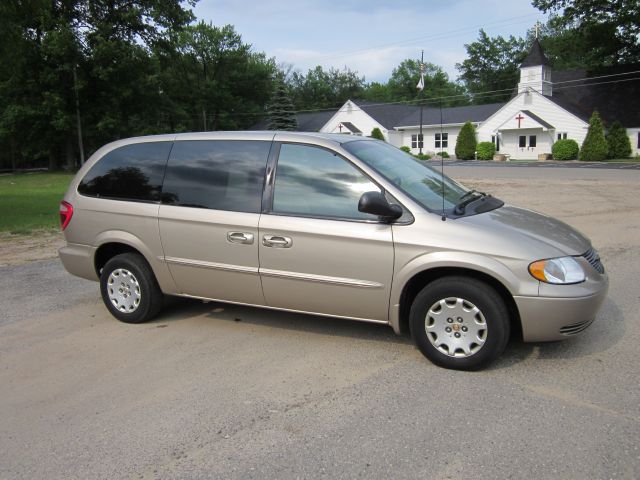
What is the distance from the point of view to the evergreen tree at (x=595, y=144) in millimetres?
41000

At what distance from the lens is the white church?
47000 millimetres

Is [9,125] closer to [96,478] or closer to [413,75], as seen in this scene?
[96,478]

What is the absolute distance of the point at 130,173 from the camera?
5535 millimetres

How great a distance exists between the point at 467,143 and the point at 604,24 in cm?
1625


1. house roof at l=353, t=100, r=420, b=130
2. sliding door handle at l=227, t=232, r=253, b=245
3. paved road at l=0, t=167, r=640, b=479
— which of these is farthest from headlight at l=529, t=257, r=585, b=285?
house roof at l=353, t=100, r=420, b=130

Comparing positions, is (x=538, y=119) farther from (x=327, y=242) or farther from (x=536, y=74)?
(x=327, y=242)

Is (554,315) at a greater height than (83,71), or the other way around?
(83,71)

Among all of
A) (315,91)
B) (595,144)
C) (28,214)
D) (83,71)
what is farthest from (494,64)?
(28,214)

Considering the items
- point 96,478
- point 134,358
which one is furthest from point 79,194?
point 96,478

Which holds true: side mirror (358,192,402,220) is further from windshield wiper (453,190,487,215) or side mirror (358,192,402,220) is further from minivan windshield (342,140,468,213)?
windshield wiper (453,190,487,215)

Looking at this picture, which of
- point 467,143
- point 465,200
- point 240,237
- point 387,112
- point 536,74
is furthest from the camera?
point 387,112

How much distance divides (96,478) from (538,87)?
5481 cm

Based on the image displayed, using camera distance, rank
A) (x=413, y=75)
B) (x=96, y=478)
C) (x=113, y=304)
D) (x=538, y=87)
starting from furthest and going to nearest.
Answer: (x=413, y=75)
(x=538, y=87)
(x=113, y=304)
(x=96, y=478)

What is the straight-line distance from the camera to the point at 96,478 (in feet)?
9.81
